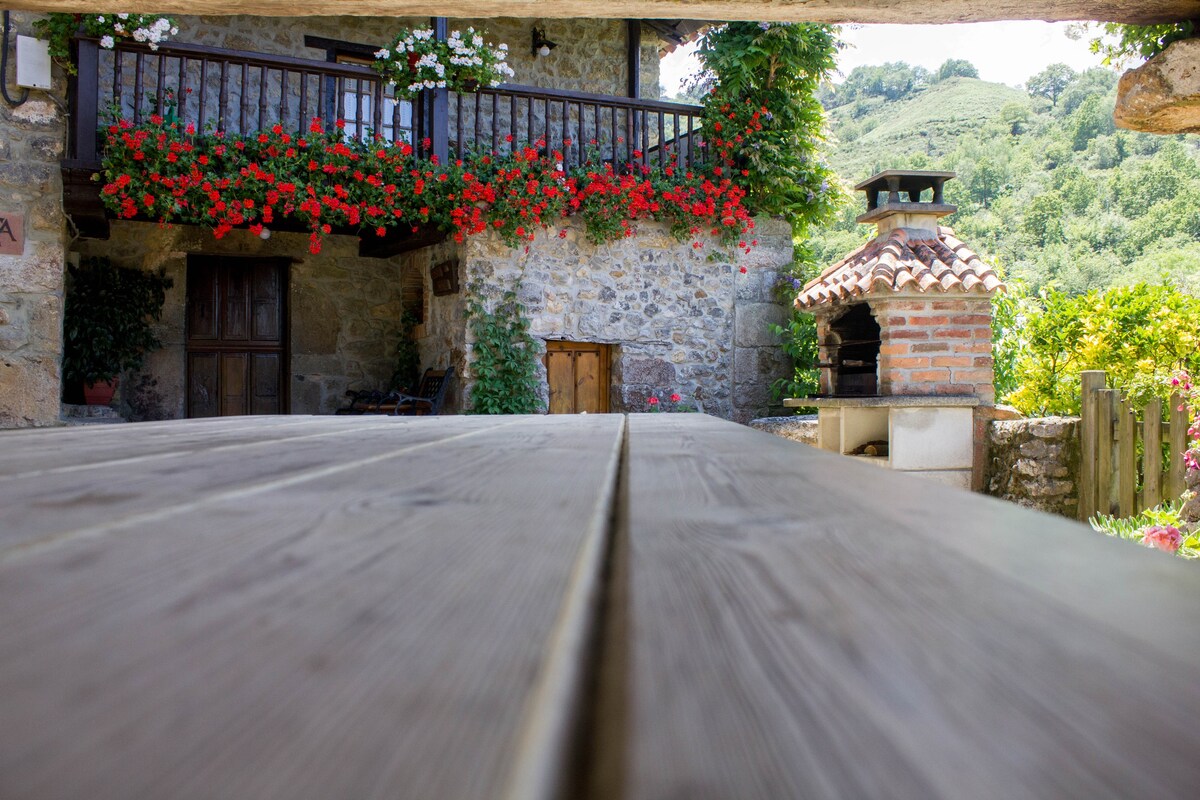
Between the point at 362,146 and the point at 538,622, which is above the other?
the point at 362,146

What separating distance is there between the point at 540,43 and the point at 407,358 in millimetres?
3545

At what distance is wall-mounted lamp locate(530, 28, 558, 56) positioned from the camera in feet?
27.7

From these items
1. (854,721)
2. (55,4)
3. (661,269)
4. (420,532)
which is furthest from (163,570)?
(661,269)

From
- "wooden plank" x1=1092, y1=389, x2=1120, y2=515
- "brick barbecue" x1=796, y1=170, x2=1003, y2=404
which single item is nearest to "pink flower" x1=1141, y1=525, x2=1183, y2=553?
"wooden plank" x1=1092, y1=389, x2=1120, y2=515

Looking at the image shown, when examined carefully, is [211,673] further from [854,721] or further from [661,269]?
[661,269]

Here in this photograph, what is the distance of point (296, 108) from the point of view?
759 centimetres

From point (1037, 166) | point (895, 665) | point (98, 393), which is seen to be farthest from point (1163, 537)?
point (1037, 166)

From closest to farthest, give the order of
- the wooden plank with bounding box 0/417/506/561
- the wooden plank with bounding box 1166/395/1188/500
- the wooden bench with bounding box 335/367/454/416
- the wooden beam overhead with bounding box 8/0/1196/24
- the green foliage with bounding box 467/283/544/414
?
the wooden plank with bounding box 0/417/506/561 → the wooden beam overhead with bounding box 8/0/1196/24 → the wooden plank with bounding box 1166/395/1188/500 → the green foliage with bounding box 467/283/544/414 → the wooden bench with bounding box 335/367/454/416

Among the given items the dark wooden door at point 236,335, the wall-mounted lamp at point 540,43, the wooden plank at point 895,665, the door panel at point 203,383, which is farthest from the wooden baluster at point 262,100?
the wooden plank at point 895,665

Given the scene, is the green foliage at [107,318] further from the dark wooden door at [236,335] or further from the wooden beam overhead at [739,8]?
the wooden beam overhead at [739,8]

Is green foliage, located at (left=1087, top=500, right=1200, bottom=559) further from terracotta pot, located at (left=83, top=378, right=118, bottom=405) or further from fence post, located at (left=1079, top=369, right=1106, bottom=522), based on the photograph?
terracotta pot, located at (left=83, top=378, right=118, bottom=405)

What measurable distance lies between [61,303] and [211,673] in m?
6.39

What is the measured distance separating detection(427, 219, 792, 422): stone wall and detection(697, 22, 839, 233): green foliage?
1.30ft

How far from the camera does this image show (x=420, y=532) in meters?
0.60
